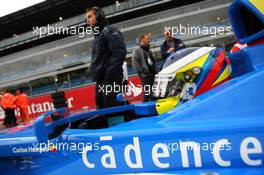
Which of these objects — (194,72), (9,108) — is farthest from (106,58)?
(9,108)

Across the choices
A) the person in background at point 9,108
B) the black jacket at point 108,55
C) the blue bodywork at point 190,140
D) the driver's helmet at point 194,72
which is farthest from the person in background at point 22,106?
the blue bodywork at point 190,140

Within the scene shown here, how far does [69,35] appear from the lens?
88.1 feet

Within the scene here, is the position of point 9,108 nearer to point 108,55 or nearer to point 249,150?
point 108,55

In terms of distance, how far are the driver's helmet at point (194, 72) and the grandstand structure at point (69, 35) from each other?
1169 cm

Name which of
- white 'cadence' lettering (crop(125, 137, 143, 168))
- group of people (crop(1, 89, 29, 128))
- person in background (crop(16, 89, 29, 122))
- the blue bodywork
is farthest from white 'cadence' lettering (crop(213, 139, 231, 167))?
person in background (crop(16, 89, 29, 122))

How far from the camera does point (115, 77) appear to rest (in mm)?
3328

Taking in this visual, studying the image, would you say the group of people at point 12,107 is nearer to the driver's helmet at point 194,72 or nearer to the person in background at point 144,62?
the person in background at point 144,62

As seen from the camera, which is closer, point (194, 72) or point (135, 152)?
point (135, 152)

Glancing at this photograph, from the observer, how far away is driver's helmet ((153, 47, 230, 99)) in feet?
8.34

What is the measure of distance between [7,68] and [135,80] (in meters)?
23.7

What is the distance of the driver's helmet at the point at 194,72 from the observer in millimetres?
2541

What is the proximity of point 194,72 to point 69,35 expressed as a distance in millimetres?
25217

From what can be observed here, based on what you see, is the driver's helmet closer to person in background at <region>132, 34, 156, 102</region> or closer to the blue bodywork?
the blue bodywork

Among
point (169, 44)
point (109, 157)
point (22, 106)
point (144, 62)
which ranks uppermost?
point (169, 44)
